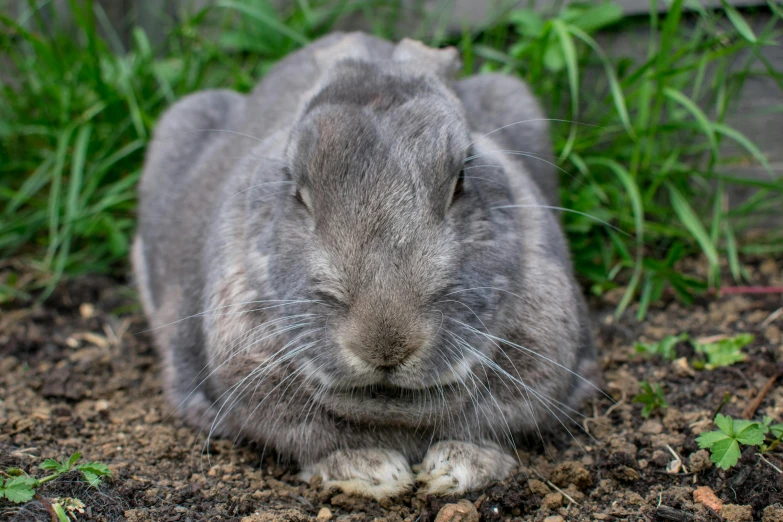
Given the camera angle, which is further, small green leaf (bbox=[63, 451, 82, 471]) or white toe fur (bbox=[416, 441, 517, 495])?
white toe fur (bbox=[416, 441, 517, 495])

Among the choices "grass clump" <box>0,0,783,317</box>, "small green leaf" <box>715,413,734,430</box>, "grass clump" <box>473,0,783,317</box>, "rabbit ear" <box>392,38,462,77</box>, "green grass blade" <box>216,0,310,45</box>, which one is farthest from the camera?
"green grass blade" <box>216,0,310,45</box>

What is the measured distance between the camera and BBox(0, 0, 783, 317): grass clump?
16.4ft

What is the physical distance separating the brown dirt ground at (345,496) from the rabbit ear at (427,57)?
5.40 ft

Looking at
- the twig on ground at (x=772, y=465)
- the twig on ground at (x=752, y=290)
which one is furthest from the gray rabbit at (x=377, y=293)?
the twig on ground at (x=752, y=290)

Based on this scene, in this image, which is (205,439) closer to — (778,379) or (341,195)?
(341,195)

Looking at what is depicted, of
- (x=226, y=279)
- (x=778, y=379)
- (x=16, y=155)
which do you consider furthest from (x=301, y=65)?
(x=778, y=379)

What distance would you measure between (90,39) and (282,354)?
310 cm

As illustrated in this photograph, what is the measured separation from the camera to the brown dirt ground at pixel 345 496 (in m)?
3.07

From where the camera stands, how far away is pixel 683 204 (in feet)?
16.7

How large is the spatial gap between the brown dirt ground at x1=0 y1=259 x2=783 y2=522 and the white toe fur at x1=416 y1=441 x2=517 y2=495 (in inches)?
2.7

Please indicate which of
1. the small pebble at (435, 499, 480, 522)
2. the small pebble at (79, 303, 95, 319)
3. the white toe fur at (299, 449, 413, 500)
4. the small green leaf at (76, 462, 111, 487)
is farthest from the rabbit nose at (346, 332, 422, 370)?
the small pebble at (79, 303, 95, 319)

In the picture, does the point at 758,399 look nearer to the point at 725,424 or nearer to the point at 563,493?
the point at 725,424

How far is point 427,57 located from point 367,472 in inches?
74.2

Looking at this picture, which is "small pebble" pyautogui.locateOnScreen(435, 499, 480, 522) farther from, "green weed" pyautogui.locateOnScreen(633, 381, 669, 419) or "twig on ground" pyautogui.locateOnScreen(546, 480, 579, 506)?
"green weed" pyautogui.locateOnScreen(633, 381, 669, 419)
